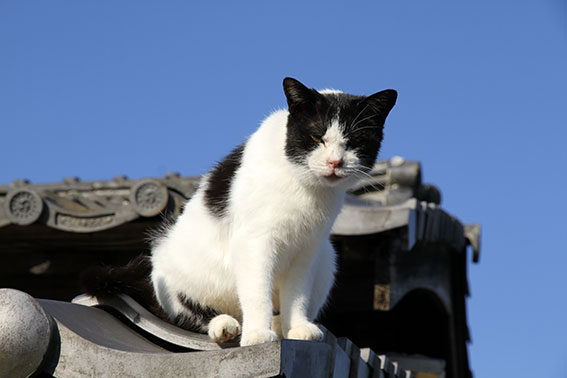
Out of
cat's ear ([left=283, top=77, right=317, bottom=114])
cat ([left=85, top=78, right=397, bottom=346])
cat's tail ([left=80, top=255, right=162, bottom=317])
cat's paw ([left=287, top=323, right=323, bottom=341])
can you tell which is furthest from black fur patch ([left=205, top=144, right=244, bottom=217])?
cat's paw ([left=287, top=323, right=323, bottom=341])

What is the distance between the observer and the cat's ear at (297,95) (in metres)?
3.33

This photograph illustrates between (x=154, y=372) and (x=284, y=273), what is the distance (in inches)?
40.5

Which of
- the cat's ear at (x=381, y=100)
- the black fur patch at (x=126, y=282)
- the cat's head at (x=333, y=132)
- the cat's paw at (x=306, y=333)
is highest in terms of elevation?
the cat's ear at (x=381, y=100)

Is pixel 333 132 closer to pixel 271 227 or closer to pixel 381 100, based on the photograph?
pixel 381 100

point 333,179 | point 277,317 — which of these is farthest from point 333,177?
point 277,317

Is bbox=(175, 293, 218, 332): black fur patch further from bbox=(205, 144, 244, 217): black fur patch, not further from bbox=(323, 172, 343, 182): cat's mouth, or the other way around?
bbox=(323, 172, 343, 182): cat's mouth

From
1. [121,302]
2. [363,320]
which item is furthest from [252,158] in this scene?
[363,320]

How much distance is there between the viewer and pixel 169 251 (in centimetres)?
363

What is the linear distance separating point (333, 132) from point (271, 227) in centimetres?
51

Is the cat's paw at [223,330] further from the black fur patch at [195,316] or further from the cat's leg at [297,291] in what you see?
the black fur patch at [195,316]

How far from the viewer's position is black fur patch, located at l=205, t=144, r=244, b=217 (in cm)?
346

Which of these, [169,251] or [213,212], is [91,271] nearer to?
[169,251]

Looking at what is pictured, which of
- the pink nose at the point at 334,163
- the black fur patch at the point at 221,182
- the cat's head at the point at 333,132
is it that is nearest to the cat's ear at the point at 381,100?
the cat's head at the point at 333,132

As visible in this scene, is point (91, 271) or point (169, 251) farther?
point (169, 251)
